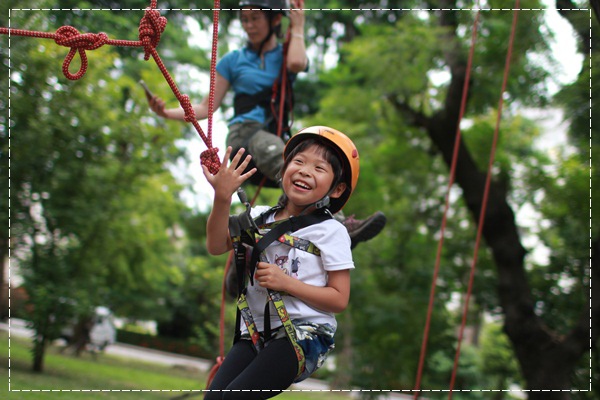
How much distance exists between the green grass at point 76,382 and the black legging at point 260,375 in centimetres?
350

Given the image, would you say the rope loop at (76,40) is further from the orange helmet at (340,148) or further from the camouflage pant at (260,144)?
the camouflage pant at (260,144)

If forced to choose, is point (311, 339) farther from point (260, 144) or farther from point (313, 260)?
point (260, 144)

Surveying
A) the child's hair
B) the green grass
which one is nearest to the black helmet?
the child's hair

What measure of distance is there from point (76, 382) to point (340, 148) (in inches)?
268

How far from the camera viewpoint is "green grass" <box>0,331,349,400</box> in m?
6.85

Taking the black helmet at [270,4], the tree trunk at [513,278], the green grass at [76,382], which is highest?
the black helmet at [270,4]

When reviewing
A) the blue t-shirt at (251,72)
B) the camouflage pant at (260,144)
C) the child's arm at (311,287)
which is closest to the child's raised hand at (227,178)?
the child's arm at (311,287)

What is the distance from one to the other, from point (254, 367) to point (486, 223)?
27.1ft

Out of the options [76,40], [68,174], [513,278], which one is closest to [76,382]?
[68,174]

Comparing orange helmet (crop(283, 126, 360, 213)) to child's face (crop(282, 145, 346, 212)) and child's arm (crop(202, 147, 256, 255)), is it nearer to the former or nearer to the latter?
child's face (crop(282, 145, 346, 212))

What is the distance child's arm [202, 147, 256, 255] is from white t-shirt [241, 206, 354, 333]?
0.24 m

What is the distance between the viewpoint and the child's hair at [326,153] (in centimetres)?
305

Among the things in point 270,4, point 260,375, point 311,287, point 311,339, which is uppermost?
point 270,4

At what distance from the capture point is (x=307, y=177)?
2969mm
